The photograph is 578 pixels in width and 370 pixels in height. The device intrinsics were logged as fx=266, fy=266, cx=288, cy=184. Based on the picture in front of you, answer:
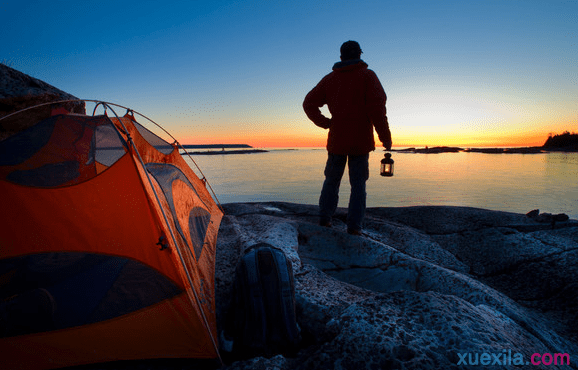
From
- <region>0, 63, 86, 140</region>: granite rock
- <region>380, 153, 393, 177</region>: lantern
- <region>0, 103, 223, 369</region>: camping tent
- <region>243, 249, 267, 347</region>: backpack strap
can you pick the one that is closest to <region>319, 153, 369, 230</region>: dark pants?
<region>380, 153, 393, 177</region>: lantern

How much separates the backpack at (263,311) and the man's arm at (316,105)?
9.37 ft

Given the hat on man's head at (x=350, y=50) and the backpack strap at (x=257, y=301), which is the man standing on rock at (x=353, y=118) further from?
the backpack strap at (x=257, y=301)

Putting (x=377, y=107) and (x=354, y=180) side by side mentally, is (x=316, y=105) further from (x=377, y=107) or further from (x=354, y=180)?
(x=354, y=180)

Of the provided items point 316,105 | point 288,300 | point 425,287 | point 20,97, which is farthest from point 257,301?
point 20,97

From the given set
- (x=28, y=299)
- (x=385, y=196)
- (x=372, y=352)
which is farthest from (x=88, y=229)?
(x=385, y=196)

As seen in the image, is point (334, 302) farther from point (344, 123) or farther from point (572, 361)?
point (344, 123)

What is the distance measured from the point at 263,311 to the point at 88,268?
63.8 inches

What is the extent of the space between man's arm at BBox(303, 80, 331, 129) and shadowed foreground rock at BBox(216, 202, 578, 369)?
5.53ft

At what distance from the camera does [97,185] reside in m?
2.08

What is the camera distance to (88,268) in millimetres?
2318

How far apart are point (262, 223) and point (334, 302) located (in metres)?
2.23

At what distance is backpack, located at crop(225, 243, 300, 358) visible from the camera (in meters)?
1.89

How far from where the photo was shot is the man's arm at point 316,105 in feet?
14.0

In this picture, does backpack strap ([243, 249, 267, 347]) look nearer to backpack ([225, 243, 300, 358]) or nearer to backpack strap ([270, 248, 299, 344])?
backpack ([225, 243, 300, 358])
